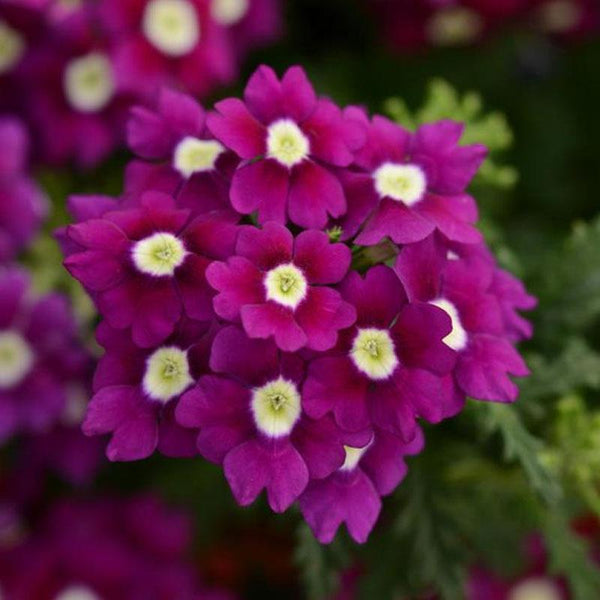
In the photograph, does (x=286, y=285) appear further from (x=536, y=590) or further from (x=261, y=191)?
(x=536, y=590)

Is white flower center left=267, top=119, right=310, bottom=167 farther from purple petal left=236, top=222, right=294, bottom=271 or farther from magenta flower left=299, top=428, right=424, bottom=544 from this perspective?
magenta flower left=299, top=428, right=424, bottom=544

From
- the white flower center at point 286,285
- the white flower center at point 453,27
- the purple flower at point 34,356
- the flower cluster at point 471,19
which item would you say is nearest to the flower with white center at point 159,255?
the white flower center at point 286,285

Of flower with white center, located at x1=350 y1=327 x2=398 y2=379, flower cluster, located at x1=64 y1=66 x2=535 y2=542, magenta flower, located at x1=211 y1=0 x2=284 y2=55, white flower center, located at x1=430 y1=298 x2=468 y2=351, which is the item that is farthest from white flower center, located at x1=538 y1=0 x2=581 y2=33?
flower with white center, located at x1=350 y1=327 x2=398 y2=379

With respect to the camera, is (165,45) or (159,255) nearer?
(159,255)

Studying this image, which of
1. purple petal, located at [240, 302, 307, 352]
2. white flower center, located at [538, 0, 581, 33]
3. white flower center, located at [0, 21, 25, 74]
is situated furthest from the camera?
white flower center, located at [538, 0, 581, 33]

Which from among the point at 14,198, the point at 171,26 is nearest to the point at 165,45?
the point at 171,26

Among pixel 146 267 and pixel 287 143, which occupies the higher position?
pixel 287 143
